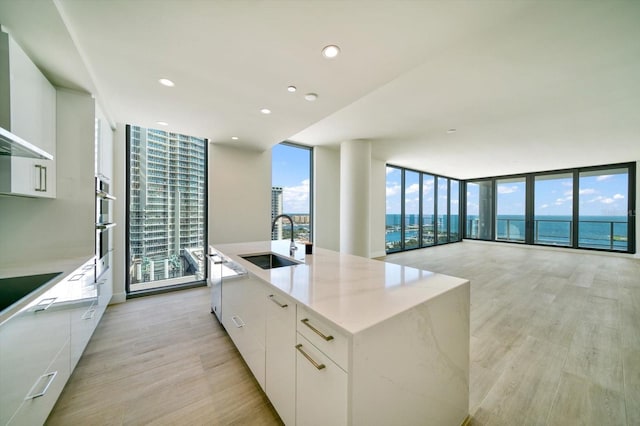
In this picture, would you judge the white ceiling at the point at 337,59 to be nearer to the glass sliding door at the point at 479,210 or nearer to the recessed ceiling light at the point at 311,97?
the recessed ceiling light at the point at 311,97

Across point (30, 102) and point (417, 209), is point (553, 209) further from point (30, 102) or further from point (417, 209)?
point (30, 102)

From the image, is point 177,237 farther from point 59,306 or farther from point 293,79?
point 293,79

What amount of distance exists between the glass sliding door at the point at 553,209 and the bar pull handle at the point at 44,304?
1146cm

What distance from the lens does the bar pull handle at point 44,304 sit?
119cm

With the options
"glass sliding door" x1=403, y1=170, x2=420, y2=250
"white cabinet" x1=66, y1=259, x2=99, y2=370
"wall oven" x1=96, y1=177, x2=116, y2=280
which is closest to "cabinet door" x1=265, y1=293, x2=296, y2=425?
"white cabinet" x1=66, y1=259, x2=99, y2=370

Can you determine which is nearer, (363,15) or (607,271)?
(363,15)

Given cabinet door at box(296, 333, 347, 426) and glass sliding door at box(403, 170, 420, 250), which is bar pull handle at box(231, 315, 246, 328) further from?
glass sliding door at box(403, 170, 420, 250)

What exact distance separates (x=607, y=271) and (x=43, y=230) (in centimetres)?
934

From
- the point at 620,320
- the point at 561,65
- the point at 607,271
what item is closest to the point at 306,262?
the point at 561,65

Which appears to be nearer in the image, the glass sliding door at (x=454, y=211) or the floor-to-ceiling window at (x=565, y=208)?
the floor-to-ceiling window at (x=565, y=208)

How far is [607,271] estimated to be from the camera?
4.85 meters

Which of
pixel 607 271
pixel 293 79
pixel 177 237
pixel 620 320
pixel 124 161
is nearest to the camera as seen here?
pixel 293 79

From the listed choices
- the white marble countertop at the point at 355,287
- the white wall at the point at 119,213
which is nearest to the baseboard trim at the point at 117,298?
the white wall at the point at 119,213

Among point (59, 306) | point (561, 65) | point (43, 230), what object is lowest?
point (59, 306)
